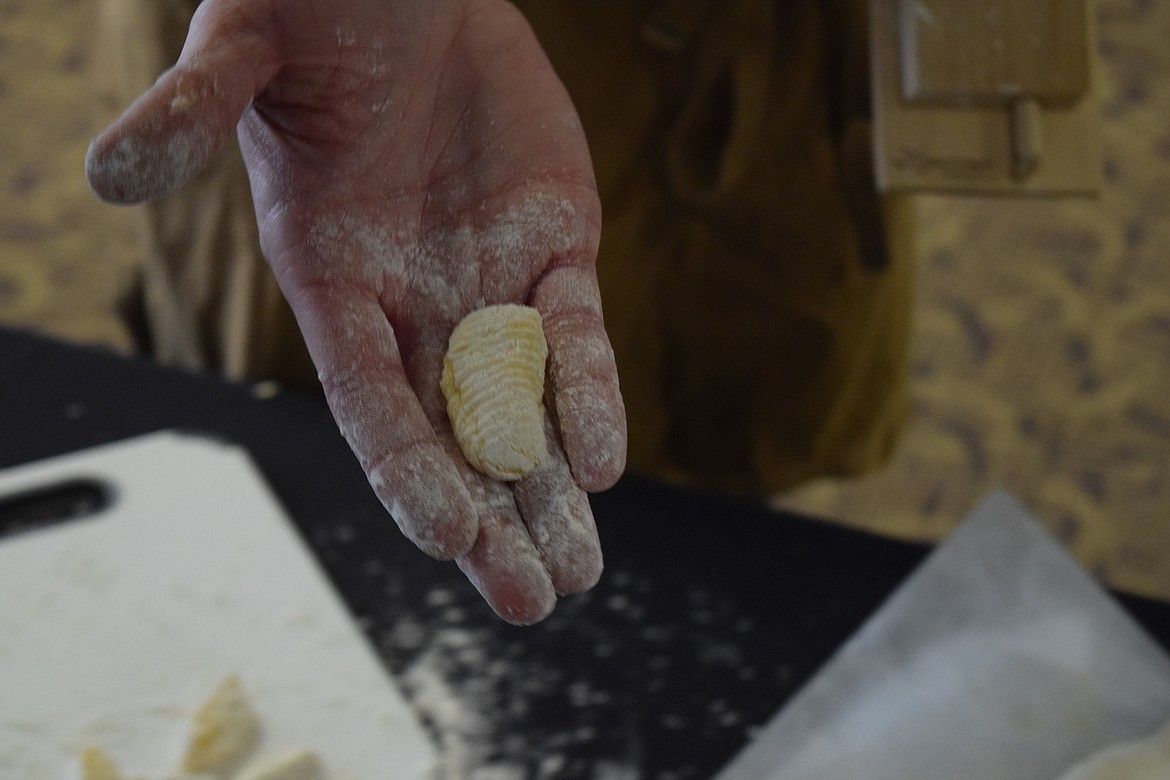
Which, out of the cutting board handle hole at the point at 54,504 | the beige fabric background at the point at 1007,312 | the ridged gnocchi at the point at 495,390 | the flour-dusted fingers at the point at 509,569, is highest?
the ridged gnocchi at the point at 495,390

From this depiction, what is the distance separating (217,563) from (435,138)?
1.78 ft

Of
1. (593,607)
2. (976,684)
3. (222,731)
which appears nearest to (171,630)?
(222,731)

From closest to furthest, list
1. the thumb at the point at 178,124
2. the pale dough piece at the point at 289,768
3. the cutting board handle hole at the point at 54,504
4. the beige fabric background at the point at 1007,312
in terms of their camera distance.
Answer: the thumb at the point at 178,124 → the pale dough piece at the point at 289,768 → the cutting board handle hole at the point at 54,504 → the beige fabric background at the point at 1007,312

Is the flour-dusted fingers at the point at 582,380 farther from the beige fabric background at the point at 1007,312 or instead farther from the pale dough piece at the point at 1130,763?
the beige fabric background at the point at 1007,312

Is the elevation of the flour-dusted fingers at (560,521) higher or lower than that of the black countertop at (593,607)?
higher

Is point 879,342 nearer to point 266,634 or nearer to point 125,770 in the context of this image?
point 266,634

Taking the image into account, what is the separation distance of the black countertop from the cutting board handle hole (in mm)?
38

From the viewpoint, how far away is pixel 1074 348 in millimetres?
2002

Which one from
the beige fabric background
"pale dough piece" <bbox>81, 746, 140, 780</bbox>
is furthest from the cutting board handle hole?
the beige fabric background

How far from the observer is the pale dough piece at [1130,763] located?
30.6 inches

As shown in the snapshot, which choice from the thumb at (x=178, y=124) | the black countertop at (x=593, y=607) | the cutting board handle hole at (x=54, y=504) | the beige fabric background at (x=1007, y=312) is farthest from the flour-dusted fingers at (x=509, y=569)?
the beige fabric background at (x=1007, y=312)

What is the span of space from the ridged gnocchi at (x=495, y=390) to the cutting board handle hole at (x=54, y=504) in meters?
0.60

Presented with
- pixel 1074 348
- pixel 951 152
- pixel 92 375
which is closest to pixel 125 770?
pixel 92 375

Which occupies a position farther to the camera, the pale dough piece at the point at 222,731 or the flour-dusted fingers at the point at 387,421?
the pale dough piece at the point at 222,731
